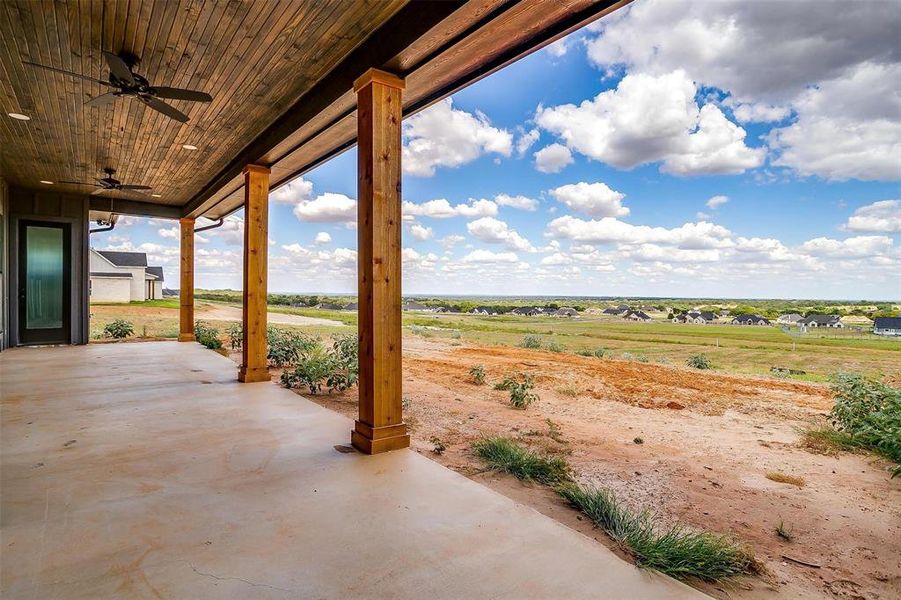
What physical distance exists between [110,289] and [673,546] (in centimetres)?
2324

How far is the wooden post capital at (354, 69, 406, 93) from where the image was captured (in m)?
2.77

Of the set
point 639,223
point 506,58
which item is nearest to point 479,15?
point 506,58

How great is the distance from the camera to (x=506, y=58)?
264 centimetres

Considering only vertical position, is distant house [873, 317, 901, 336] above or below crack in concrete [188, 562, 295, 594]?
above

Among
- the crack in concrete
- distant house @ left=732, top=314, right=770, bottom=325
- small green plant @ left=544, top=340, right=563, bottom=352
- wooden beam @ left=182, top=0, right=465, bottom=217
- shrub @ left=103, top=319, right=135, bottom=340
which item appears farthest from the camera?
distant house @ left=732, top=314, right=770, bottom=325

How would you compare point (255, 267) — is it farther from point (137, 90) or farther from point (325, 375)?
point (137, 90)

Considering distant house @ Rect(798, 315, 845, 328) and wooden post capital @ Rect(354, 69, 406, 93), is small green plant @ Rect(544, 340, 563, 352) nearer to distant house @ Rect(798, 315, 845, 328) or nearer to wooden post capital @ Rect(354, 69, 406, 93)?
distant house @ Rect(798, 315, 845, 328)

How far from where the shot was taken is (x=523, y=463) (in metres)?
2.57

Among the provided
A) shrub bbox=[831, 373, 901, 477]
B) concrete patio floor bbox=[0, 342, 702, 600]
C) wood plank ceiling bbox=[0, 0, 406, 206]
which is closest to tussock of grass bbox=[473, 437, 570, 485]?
concrete patio floor bbox=[0, 342, 702, 600]

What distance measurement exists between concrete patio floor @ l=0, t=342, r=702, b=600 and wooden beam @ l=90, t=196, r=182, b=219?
663 cm

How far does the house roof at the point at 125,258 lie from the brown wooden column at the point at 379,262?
2284cm

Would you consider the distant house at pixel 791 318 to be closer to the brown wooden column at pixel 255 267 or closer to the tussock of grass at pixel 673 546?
the tussock of grass at pixel 673 546

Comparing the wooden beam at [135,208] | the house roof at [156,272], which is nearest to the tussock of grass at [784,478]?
the wooden beam at [135,208]

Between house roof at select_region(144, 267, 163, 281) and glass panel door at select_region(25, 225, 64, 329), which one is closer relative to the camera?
glass panel door at select_region(25, 225, 64, 329)
